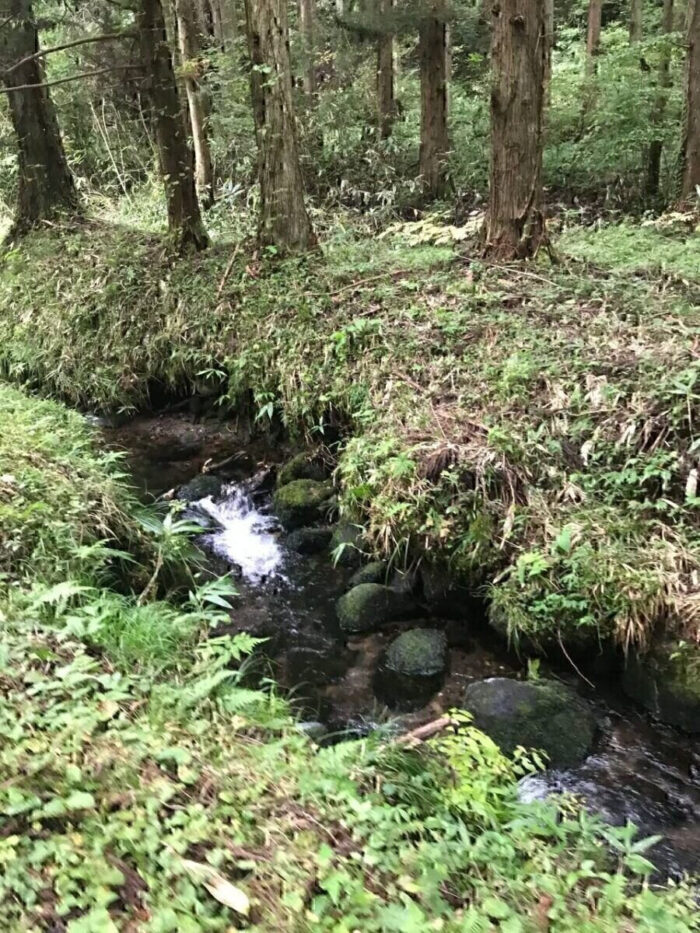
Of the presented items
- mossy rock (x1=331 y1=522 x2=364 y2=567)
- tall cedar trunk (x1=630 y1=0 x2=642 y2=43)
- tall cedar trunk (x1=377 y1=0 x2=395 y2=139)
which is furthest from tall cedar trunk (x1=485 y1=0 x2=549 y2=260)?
tall cedar trunk (x1=630 y1=0 x2=642 y2=43)

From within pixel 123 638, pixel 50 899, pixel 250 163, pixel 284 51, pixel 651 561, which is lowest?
pixel 651 561

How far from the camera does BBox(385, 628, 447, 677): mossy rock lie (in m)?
5.06

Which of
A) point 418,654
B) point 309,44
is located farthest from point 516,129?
point 309,44

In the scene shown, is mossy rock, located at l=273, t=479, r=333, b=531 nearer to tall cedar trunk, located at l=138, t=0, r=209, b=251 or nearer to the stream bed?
the stream bed

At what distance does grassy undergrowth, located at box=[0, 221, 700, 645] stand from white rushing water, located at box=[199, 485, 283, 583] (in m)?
1.00

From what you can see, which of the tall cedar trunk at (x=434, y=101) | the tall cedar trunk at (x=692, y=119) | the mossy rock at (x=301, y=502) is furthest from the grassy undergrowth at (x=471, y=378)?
the tall cedar trunk at (x=434, y=101)

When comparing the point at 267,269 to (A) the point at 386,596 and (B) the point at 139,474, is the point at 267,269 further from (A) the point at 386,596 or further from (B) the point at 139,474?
(A) the point at 386,596

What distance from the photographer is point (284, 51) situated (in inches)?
329

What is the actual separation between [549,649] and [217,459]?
4.77 meters

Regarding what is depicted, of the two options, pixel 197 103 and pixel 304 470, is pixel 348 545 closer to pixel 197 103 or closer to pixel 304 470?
pixel 304 470

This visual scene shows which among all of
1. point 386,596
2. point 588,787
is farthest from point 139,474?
point 588,787

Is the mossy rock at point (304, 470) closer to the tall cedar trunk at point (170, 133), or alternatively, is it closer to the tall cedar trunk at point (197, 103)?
the tall cedar trunk at point (170, 133)

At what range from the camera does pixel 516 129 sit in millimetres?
7586

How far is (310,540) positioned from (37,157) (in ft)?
31.1
